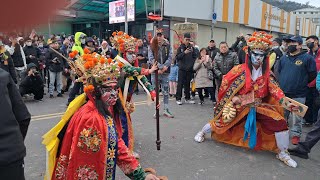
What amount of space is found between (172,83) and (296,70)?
433 centimetres

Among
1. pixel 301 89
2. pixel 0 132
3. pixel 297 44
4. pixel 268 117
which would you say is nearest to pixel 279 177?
pixel 268 117

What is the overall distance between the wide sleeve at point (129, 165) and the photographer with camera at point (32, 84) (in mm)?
5996

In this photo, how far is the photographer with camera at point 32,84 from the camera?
26.3 feet

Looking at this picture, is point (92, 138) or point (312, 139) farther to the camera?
point (312, 139)

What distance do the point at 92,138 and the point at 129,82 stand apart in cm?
209

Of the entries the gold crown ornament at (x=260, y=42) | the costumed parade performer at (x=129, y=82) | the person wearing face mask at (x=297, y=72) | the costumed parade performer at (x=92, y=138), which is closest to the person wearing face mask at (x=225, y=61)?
the person wearing face mask at (x=297, y=72)

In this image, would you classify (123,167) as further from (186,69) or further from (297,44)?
(186,69)

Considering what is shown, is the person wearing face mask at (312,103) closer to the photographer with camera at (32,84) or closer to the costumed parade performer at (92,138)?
the costumed parade performer at (92,138)

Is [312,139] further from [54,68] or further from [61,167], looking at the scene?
[54,68]

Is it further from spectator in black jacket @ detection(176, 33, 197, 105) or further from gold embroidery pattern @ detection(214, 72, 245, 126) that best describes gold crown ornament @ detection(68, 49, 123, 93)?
spectator in black jacket @ detection(176, 33, 197, 105)

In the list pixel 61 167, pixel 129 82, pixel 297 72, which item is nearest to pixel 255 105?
pixel 297 72

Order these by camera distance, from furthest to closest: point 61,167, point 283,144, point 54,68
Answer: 1. point 54,68
2. point 283,144
3. point 61,167

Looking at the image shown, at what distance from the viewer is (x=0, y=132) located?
74.5 inches

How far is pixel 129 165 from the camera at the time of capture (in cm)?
267
